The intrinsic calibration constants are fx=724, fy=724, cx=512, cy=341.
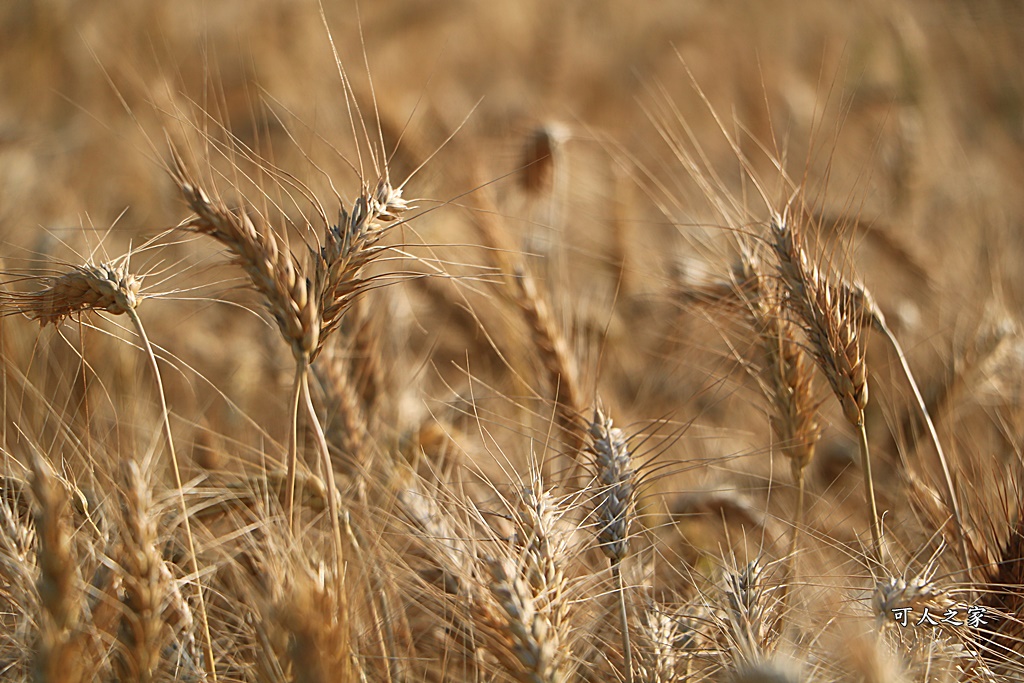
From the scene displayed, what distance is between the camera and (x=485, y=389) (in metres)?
1.77

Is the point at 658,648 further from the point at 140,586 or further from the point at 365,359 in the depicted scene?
the point at 365,359

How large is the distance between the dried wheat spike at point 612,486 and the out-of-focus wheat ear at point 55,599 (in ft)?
1.96

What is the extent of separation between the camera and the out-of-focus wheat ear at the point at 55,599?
712 millimetres

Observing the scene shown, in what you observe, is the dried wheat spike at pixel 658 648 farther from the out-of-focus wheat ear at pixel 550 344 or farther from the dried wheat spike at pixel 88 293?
the dried wheat spike at pixel 88 293

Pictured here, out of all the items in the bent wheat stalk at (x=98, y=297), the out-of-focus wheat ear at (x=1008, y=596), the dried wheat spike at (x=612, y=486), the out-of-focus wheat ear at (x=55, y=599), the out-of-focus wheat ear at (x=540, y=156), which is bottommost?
the out-of-focus wheat ear at (x=1008, y=596)

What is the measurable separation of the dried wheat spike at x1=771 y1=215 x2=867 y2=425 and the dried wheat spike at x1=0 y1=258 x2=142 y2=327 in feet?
3.05

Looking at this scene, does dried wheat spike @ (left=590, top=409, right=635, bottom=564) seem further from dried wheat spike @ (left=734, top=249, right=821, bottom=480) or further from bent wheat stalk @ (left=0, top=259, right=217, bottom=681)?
bent wheat stalk @ (left=0, top=259, right=217, bottom=681)

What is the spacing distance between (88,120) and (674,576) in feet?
11.0

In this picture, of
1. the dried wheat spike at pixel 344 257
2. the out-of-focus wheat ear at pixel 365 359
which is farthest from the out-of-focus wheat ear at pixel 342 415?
the dried wheat spike at pixel 344 257

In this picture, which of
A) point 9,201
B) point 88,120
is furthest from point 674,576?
point 88,120

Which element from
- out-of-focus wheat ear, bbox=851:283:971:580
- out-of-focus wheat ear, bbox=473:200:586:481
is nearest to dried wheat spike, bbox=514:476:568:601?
out-of-focus wheat ear, bbox=473:200:586:481

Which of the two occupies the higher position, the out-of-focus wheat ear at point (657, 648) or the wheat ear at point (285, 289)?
the wheat ear at point (285, 289)

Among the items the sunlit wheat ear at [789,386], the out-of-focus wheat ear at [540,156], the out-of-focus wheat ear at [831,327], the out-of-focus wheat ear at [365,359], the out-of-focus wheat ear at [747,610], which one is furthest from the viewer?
the out-of-focus wheat ear at [540,156]

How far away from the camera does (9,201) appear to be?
2.15 metres
